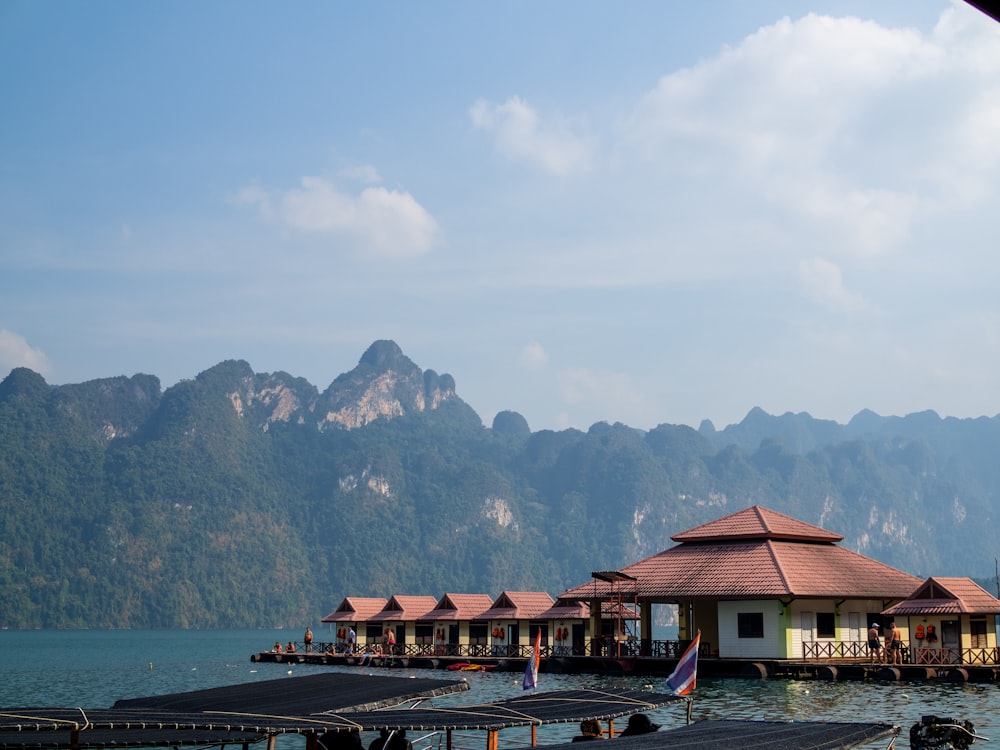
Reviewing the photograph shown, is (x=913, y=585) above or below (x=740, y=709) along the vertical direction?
above

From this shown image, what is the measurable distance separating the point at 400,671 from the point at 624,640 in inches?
435

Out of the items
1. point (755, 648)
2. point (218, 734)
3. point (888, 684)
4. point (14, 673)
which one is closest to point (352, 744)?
point (218, 734)

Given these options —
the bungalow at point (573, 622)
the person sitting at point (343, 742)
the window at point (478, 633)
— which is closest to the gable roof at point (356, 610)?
the window at point (478, 633)

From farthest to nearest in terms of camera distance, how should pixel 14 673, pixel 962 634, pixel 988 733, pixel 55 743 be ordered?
pixel 14 673
pixel 962 634
pixel 988 733
pixel 55 743

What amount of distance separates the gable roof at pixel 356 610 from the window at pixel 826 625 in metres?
31.8

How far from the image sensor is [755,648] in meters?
45.4

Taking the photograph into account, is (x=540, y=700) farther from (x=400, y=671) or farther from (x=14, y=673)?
(x=14, y=673)

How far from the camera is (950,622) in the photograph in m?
43.4

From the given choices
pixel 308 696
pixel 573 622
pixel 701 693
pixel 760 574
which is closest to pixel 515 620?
pixel 573 622

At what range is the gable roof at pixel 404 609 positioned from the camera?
6806cm

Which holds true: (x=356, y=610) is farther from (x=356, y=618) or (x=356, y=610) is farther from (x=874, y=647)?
(x=874, y=647)

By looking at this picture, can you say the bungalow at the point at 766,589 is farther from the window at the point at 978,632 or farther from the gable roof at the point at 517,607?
the gable roof at the point at 517,607

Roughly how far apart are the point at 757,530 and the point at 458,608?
22090 mm

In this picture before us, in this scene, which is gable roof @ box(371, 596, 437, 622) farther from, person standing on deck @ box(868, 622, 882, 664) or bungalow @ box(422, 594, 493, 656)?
person standing on deck @ box(868, 622, 882, 664)
